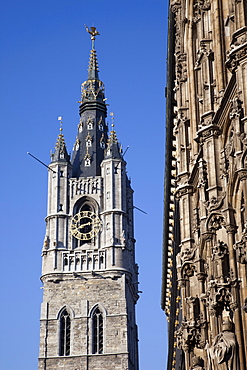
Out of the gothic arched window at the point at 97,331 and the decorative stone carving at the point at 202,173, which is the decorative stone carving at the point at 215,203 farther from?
the gothic arched window at the point at 97,331

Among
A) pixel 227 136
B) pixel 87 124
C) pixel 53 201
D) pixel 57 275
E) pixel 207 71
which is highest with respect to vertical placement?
pixel 87 124

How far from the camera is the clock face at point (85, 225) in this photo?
104125mm

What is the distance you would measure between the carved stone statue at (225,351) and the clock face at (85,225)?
83.7 m

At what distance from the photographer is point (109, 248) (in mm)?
102250

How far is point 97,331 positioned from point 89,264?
8.27 m

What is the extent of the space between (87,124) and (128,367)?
35.8 metres

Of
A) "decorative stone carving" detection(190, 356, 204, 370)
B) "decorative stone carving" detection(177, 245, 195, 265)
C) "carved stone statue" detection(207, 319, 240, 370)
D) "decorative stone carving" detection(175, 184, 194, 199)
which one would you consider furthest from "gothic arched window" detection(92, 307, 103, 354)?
"carved stone statue" detection(207, 319, 240, 370)

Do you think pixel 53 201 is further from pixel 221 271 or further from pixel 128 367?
pixel 221 271

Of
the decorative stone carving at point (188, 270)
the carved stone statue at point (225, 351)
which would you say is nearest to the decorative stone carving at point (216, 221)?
the carved stone statue at point (225, 351)

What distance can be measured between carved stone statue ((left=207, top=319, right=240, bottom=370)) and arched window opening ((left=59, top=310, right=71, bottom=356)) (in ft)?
261

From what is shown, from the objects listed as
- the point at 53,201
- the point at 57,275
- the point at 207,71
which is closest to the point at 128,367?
the point at 57,275

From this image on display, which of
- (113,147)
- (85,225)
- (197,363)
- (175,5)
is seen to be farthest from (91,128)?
(197,363)

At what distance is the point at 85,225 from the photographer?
344 feet

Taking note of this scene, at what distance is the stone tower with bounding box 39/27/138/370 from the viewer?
321ft
